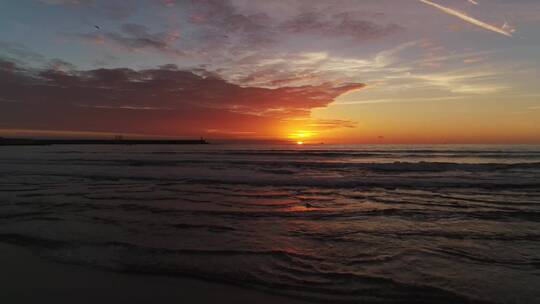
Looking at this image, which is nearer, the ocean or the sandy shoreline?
the sandy shoreline

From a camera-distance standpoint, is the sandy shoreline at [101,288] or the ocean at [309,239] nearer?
the sandy shoreline at [101,288]

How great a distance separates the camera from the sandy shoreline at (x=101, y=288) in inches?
187

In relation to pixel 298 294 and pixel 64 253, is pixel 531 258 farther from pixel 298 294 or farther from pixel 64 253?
pixel 64 253

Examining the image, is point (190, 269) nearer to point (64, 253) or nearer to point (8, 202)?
point (64, 253)

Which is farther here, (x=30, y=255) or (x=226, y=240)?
(x=226, y=240)

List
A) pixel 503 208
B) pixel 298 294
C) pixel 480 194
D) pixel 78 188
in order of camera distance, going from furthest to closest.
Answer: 1. pixel 78 188
2. pixel 480 194
3. pixel 503 208
4. pixel 298 294

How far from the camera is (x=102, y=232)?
8.36 m

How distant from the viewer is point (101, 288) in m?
5.14

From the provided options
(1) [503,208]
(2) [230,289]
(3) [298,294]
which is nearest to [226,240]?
(2) [230,289]

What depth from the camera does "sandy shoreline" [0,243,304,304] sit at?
4.75 meters

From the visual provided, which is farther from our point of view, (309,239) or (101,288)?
(309,239)

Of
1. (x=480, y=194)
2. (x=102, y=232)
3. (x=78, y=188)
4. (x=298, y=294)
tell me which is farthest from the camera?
(x=78, y=188)

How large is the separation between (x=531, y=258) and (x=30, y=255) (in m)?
9.28

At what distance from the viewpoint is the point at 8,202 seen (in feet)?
41.1
